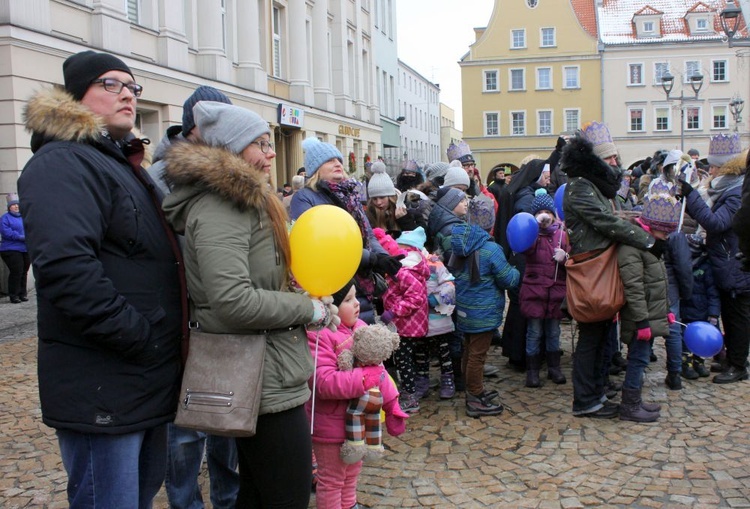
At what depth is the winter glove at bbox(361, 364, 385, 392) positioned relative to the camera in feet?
11.5

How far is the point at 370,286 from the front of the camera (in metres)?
4.75

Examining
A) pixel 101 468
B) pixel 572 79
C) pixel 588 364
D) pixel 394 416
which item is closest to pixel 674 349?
pixel 588 364

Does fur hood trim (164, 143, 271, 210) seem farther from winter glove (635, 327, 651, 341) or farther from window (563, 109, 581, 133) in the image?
window (563, 109, 581, 133)

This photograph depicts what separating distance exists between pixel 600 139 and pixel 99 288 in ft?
14.7

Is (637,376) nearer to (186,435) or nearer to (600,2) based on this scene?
(186,435)

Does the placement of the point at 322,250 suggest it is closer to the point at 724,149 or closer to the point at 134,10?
the point at 724,149

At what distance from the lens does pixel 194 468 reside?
133 inches

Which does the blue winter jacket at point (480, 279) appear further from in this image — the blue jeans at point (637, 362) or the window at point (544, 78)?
the window at point (544, 78)

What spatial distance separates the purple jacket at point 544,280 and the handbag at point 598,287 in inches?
35.9

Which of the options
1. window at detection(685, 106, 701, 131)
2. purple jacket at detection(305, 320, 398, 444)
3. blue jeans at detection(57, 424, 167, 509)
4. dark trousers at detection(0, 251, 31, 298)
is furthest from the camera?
window at detection(685, 106, 701, 131)

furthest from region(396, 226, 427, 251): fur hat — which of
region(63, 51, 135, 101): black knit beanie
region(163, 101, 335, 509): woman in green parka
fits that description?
region(63, 51, 135, 101): black knit beanie

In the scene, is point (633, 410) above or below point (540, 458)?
above

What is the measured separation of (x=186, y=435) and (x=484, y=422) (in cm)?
273

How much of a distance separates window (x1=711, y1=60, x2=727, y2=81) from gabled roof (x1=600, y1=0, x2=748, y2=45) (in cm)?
178
